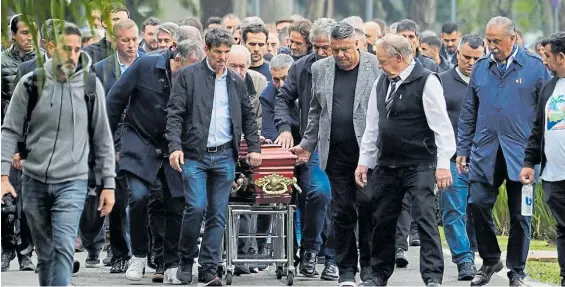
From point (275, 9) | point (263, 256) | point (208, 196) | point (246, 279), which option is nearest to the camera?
point (208, 196)

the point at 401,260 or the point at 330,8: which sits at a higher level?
the point at 330,8

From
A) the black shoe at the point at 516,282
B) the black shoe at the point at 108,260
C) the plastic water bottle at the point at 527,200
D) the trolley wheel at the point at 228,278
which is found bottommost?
the black shoe at the point at 108,260

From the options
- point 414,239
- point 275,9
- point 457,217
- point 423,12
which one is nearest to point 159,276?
point 457,217

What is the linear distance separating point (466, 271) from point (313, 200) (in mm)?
1434

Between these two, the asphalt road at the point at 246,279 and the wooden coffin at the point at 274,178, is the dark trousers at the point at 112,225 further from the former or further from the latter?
the wooden coffin at the point at 274,178

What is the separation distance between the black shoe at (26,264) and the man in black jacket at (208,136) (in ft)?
5.83

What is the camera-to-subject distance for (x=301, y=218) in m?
12.9

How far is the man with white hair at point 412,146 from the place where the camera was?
32.8 ft

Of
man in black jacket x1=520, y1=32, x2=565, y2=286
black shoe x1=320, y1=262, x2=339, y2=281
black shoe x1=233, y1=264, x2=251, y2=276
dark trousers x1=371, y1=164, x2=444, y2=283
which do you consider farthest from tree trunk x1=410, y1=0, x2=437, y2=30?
dark trousers x1=371, y1=164, x2=444, y2=283

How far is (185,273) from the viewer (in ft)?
38.0

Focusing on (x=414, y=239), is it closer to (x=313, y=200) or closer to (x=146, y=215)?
(x=313, y=200)

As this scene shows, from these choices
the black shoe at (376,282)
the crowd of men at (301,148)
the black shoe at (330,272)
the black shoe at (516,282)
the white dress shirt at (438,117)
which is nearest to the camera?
the crowd of men at (301,148)

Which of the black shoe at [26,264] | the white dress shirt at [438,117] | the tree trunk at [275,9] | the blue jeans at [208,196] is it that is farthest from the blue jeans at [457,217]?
the tree trunk at [275,9]

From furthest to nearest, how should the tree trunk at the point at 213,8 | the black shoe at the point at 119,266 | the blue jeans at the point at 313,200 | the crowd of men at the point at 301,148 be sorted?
the tree trunk at the point at 213,8 → the black shoe at the point at 119,266 → the blue jeans at the point at 313,200 → the crowd of men at the point at 301,148
